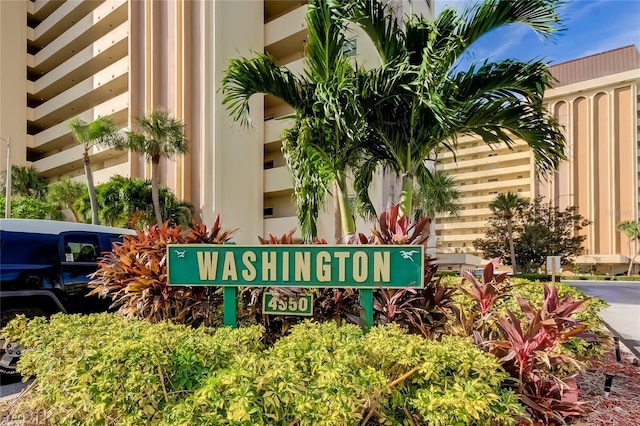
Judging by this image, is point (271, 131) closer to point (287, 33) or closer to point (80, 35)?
point (287, 33)

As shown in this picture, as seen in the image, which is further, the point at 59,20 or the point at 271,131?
the point at 59,20

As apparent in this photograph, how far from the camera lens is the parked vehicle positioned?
4547 mm

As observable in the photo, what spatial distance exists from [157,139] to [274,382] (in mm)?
17483

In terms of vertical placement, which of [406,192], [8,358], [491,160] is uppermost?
[491,160]

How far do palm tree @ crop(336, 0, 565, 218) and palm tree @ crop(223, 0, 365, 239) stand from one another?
0.30 metres

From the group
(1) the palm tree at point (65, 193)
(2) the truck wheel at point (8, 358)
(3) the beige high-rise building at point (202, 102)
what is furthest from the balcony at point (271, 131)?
(2) the truck wheel at point (8, 358)

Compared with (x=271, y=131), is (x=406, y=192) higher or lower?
lower

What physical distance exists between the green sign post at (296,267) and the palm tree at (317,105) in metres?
2.34

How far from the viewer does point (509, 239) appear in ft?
92.2

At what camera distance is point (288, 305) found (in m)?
2.97

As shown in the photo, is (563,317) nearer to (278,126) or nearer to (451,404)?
(451,404)

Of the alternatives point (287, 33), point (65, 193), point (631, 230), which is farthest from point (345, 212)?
point (631, 230)

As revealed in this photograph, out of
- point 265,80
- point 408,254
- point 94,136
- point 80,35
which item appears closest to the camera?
point 408,254

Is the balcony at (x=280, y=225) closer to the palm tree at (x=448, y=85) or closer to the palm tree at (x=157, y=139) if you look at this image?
the palm tree at (x=157, y=139)
